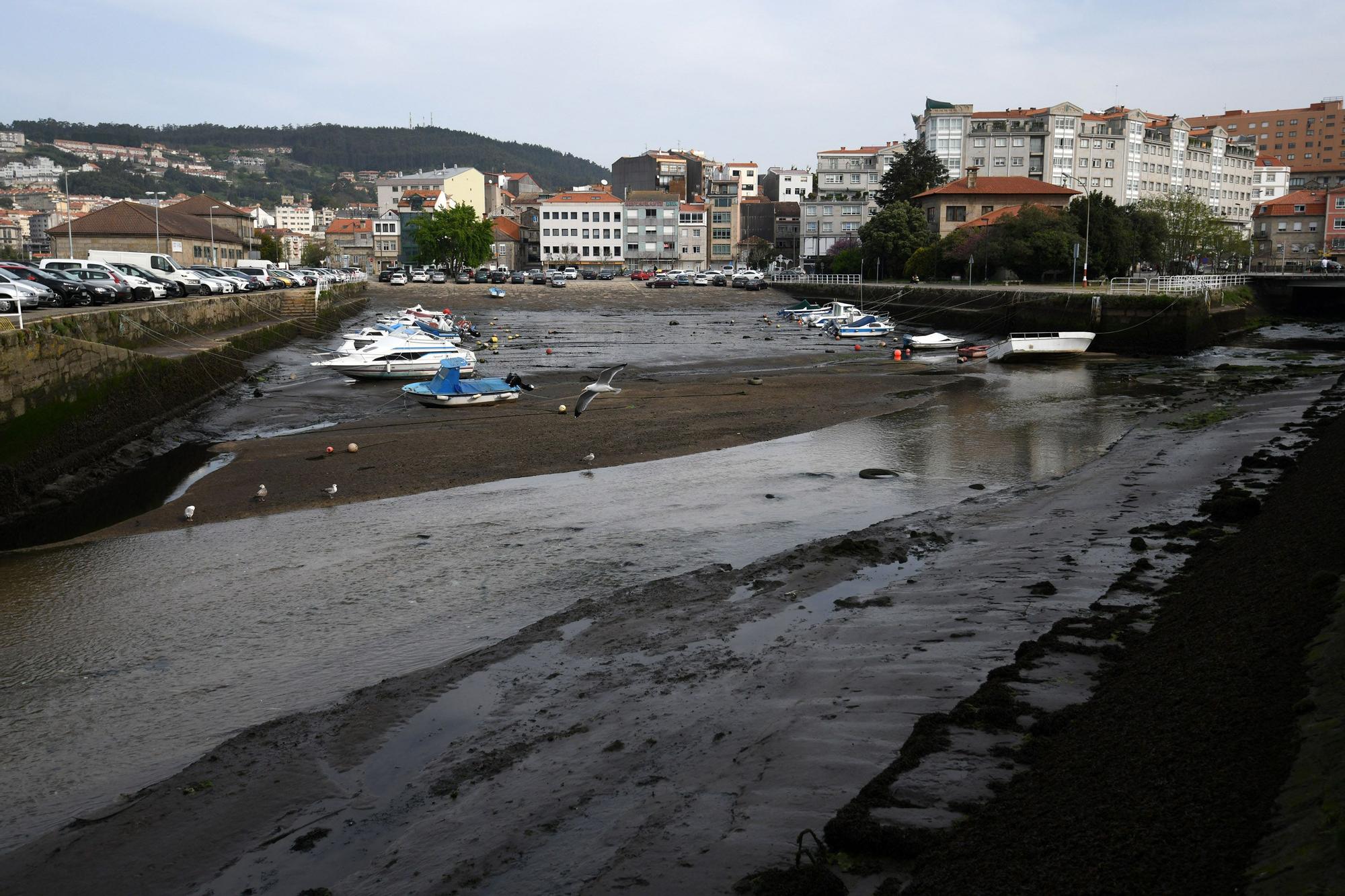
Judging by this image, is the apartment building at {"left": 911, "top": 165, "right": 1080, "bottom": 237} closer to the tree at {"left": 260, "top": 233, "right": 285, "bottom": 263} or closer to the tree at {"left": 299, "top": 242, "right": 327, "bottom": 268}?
the tree at {"left": 260, "top": 233, "right": 285, "bottom": 263}

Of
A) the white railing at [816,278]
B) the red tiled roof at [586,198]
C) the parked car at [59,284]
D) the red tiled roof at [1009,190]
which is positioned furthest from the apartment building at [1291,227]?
the parked car at [59,284]

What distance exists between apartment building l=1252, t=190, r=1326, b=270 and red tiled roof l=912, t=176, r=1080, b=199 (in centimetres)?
4078

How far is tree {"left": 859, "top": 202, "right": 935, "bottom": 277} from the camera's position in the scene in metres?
86.1

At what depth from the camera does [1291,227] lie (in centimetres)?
11869

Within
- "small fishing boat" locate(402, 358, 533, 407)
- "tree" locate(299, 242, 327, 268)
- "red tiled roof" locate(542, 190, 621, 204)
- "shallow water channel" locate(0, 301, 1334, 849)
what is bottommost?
"shallow water channel" locate(0, 301, 1334, 849)

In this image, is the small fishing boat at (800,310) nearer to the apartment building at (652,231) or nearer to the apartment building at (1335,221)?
the apartment building at (652,231)

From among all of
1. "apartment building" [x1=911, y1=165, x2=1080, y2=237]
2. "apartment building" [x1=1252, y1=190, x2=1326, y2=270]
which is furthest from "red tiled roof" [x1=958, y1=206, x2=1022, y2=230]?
"apartment building" [x1=1252, y1=190, x2=1326, y2=270]

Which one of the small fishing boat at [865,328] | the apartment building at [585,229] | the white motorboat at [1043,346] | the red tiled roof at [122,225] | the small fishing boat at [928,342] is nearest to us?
the white motorboat at [1043,346]

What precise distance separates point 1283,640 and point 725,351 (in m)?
39.3

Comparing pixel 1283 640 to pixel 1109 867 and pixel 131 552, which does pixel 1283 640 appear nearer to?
pixel 1109 867

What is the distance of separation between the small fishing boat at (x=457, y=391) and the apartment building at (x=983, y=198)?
2621 inches

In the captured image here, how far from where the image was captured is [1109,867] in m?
5.06

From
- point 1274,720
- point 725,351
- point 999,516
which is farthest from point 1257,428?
point 725,351

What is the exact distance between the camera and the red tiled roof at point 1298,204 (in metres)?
116
